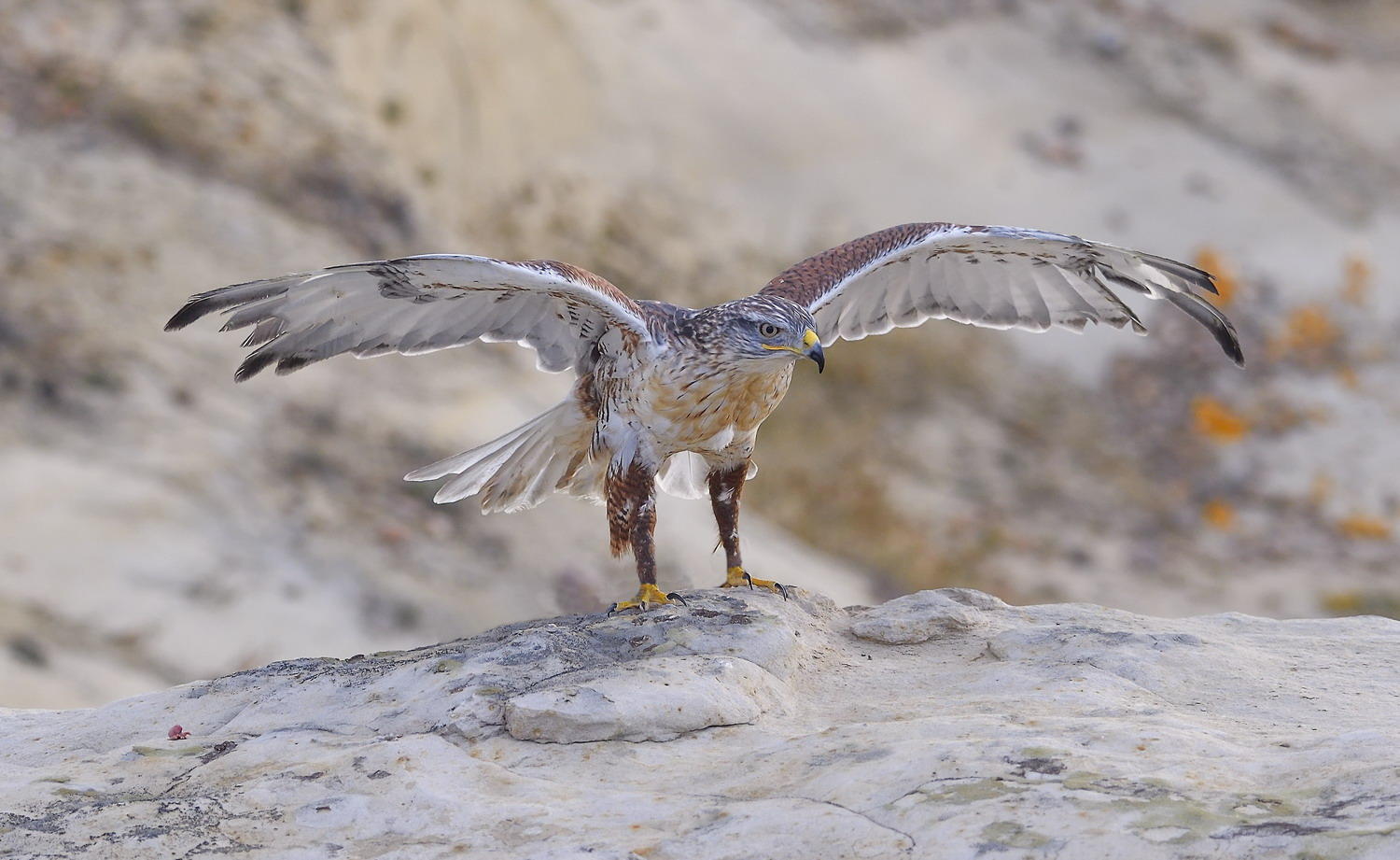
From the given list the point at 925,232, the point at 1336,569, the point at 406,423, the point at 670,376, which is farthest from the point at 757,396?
the point at 1336,569

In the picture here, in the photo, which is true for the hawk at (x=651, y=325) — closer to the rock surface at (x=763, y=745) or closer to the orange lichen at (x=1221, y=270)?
the rock surface at (x=763, y=745)

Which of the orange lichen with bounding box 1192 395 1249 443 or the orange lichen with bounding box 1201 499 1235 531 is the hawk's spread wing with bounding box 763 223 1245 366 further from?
the orange lichen with bounding box 1192 395 1249 443

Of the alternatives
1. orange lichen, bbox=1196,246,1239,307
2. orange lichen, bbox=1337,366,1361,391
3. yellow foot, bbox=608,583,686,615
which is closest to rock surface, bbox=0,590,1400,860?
yellow foot, bbox=608,583,686,615

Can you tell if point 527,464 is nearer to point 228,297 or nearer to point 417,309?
point 417,309

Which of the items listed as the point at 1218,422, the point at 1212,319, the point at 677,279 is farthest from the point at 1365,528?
the point at 1212,319

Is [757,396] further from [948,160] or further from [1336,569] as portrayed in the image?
[948,160]

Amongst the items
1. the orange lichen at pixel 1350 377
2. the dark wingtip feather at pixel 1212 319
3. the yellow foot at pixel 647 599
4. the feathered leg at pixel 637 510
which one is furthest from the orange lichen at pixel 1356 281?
the yellow foot at pixel 647 599

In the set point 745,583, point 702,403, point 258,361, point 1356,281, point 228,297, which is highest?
point 1356,281
